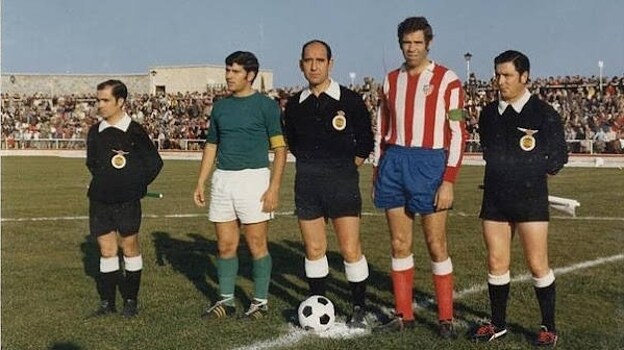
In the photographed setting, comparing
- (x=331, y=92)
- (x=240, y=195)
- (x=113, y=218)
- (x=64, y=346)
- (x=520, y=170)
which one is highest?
(x=331, y=92)

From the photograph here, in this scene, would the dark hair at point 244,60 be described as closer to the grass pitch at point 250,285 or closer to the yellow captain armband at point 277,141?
the yellow captain armband at point 277,141

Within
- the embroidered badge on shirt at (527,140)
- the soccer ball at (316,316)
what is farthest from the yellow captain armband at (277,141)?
the embroidered badge on shirt at (527,140)

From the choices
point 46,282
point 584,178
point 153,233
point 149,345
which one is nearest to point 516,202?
point 149,345

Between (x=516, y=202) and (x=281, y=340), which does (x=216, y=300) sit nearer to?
(x=281, y=340)

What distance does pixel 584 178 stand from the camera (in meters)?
20.2

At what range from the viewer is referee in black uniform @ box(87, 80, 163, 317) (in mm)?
6035

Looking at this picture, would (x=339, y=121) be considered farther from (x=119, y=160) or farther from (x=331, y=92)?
(x=119, y=160)

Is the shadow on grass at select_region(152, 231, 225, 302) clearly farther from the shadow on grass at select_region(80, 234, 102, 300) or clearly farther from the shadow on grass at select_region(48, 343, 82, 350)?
the shadow on grass at select_region(48, 343, 82, 350)

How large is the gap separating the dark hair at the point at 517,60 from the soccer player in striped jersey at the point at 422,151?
0.33 meters

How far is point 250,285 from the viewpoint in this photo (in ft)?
23.5

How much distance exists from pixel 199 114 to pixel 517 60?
37935 mm

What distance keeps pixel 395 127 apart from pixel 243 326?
186cm

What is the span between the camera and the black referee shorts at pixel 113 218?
6035 millimetres

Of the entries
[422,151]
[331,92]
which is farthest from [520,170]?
[331,92]
